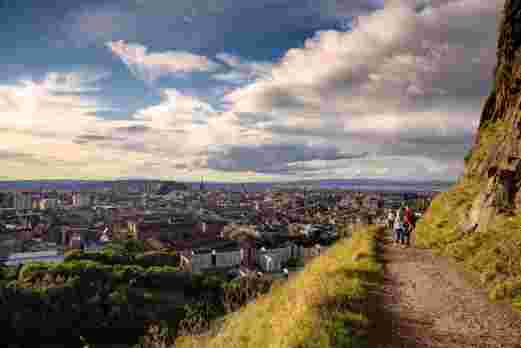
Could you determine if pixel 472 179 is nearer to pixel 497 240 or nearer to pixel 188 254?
pixel 497 240

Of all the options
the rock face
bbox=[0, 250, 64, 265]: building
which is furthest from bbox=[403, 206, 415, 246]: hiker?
bbox=[0, 250, 64, 265]: building

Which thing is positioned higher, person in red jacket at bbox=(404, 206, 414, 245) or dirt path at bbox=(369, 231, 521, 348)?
person in red jacket at bbox=(404, 206, 414, 245)

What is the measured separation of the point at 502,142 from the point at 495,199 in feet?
16.4

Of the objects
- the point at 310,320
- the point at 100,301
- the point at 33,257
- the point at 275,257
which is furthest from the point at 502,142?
the point at 33,257

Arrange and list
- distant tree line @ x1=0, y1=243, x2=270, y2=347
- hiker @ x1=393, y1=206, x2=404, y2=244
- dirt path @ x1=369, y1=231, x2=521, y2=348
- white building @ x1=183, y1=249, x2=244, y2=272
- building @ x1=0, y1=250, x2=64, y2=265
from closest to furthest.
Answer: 1. dirt path @ x1=369, y1=231, x2=521, y2=348
2. hiker @ x1=393, y1=206, x2=404, y2=244
3. distant tree line @ x1=0, y1=243, x2=270, y2=347
4. white building @ x1=183, y1=249, x2=244, y2=272
5. building @ x1=0, y1=250, x2=64, y2=265

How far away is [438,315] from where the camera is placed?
17.4 ft

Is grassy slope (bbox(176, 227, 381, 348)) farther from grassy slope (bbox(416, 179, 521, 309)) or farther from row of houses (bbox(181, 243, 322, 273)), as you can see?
row of houses (bbox(181, 243, 322, 273))

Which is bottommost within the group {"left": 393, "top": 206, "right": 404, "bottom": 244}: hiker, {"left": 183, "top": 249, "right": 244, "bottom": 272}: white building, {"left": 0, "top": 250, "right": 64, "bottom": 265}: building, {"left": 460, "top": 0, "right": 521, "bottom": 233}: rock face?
{"left": 0, "top": 250, "right": 64, "bottom": 265}: building

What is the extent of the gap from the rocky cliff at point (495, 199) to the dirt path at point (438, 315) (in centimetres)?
65

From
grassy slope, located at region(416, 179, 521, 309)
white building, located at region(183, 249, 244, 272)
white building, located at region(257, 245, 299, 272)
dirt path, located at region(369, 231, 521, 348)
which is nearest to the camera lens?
dirt path, located at region(369, 231, 521, 348)

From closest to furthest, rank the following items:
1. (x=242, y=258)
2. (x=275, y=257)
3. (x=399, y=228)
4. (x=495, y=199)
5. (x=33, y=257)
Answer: (x=495, y=199) < (x=399, y=228) < (x=275, y=257) < (x=242, y=258) < (x=33, y=257)

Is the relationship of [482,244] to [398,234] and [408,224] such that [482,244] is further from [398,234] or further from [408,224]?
[408,224]

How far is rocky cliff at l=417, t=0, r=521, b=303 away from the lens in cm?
727

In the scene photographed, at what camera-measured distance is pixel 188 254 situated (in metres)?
43.5
